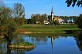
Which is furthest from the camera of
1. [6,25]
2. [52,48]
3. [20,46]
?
[52,48]

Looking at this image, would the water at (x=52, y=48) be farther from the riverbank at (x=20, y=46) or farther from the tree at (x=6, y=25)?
the tree at (x=6, y=25)

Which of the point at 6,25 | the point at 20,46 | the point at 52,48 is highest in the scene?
the point at 6,25

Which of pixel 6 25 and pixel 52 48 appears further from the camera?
pixel 52 48

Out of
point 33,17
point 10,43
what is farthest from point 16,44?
point 33,17

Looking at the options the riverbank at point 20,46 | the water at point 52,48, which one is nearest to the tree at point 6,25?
the riverbank at point 20,46

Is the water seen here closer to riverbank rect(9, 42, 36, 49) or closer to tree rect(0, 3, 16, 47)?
riverbank rect(9, 42, 36, 49)

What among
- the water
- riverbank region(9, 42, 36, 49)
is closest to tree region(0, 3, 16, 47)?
riverbank region(9, 42, 36, 49)

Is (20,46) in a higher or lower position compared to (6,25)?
lower

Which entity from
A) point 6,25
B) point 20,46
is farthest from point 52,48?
point 6,25

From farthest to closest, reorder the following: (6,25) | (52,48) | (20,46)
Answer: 1. (52,48)
2. (20,46)
3. (6,25)

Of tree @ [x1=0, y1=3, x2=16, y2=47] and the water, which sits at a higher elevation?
tree @ [x1=0, y1=3, x2=16, y2=47]

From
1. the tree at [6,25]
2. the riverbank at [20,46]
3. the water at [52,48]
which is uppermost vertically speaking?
the tree at [6,25]

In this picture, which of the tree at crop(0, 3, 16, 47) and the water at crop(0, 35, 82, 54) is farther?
the tree at crop(0, 3, 16, 47)

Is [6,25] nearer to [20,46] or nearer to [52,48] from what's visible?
[20,46]
